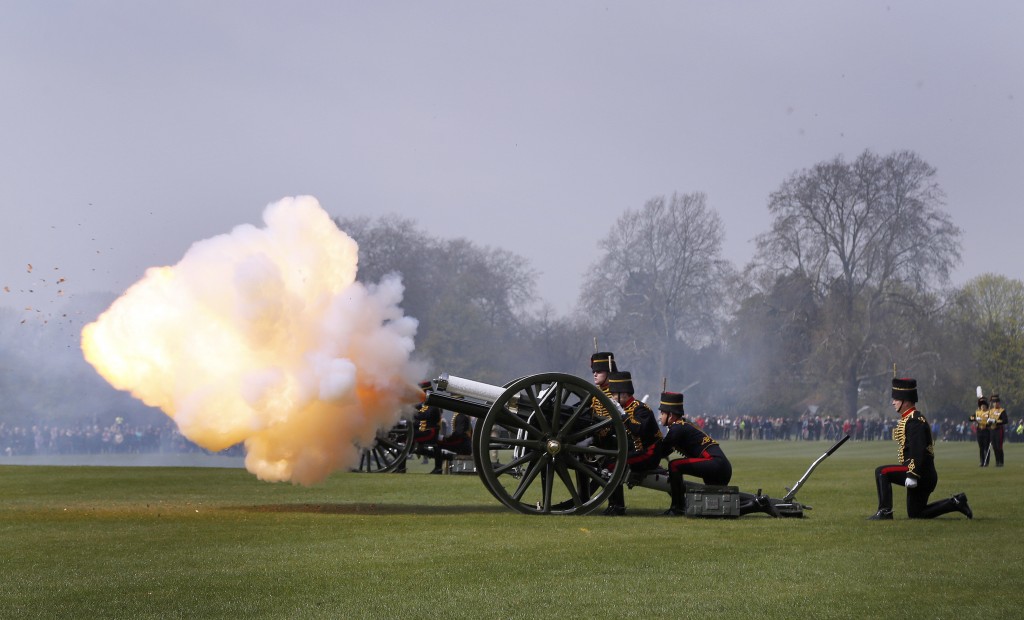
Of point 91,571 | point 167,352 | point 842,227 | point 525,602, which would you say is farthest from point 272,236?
point 842,227

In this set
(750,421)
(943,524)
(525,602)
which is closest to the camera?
(525,602)

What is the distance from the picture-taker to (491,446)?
1567cm

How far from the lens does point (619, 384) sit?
55.9ft

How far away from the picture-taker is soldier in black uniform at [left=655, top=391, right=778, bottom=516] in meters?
15.8

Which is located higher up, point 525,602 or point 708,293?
point 708,293

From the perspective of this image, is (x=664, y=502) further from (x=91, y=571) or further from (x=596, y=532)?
(x=91, y=571)

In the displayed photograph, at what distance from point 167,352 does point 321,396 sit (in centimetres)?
223

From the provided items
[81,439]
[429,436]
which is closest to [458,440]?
[429,436]

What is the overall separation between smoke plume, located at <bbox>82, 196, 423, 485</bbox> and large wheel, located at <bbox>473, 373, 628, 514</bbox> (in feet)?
4.68

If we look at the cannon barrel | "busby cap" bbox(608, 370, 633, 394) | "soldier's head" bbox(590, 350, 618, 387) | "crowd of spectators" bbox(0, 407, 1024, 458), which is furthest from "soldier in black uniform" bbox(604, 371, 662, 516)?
"crowd of spectators" bbox(0, 407, 1024, 458)

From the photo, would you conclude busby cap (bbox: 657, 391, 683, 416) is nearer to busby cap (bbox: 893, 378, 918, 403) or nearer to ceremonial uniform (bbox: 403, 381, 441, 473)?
busby cap (bbox: 893, 378, 918, 403)

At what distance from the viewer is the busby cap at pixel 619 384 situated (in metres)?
17.0

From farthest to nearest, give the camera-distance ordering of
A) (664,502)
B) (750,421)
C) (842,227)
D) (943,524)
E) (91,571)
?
(750,421) < (842,227) < (664,502) < (943,524) < (91,571)

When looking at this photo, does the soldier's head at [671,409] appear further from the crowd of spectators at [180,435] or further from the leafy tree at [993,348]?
the leafy tree at [993,348]
